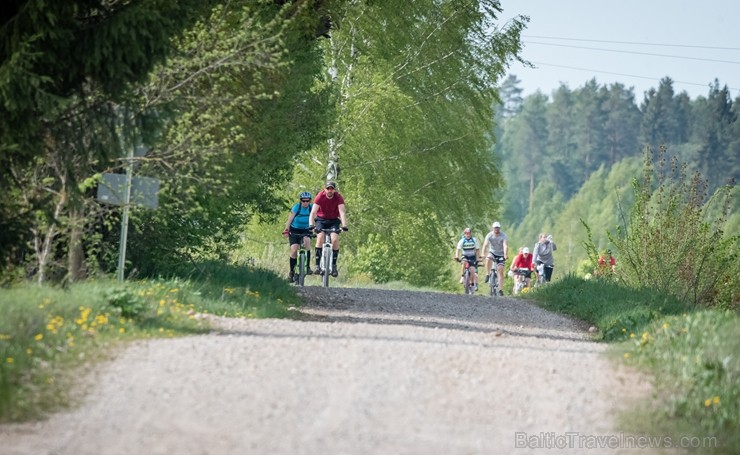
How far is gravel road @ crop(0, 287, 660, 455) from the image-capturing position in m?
9.60

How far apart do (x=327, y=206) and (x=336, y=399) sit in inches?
580

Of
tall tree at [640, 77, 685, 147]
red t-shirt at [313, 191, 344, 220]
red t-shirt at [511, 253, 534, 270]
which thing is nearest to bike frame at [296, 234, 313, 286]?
red t-shirt at [313, 191, 344, 220]

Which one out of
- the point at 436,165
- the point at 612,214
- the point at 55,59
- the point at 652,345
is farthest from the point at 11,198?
the point at 612,214

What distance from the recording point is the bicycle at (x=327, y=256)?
25.4 metres

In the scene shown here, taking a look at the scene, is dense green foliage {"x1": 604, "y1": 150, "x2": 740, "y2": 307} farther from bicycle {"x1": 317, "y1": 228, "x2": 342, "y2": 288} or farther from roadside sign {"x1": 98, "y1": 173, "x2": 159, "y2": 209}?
roadside sign {"x1": 98, "y1": 173, "x2": 159, "y2": 209}

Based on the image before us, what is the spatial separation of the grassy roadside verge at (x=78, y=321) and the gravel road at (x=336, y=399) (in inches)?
11.7

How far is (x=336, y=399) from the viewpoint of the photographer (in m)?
10.8

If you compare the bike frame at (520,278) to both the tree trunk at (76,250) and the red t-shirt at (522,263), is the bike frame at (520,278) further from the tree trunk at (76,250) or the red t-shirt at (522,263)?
the tree trunk at (76,250)

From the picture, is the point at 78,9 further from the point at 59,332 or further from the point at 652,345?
the point at 652,345

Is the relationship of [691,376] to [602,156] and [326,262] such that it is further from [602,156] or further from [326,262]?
[602,156]

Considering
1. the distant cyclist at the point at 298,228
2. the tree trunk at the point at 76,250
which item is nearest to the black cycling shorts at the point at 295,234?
the distant cyclist at the point at 298,228

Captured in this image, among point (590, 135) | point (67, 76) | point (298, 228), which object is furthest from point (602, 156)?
point (67, 76)

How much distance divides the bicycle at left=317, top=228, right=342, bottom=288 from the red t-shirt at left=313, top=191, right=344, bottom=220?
248mm

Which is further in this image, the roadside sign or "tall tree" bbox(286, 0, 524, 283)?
"tall tree" bbox(286, 0, 524, 283)
